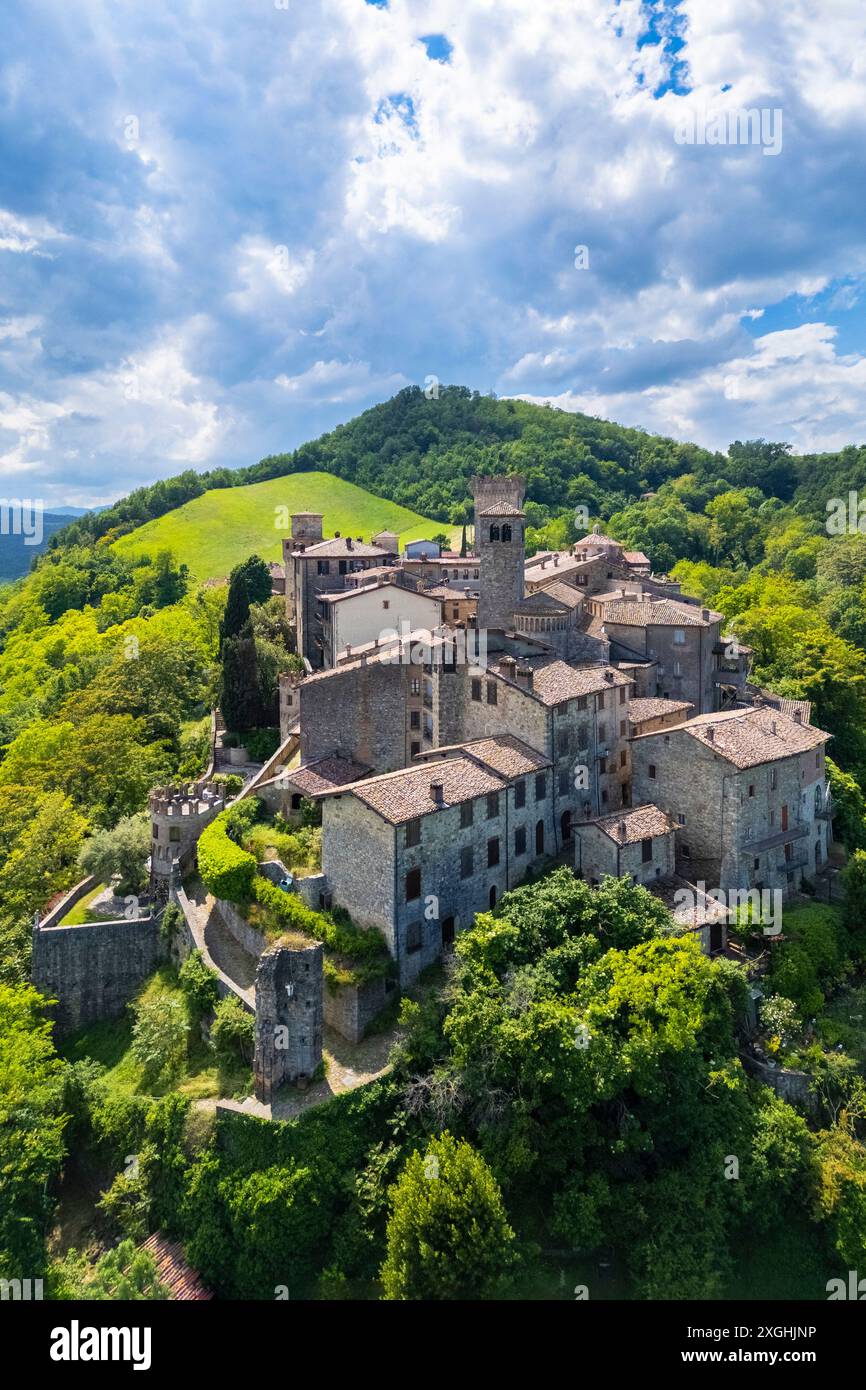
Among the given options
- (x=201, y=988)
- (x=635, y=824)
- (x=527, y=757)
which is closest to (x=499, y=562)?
(x=527, y=757)

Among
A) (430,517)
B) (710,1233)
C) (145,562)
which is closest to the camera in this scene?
(710,1233)

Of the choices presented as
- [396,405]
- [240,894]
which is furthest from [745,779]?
[396,405]

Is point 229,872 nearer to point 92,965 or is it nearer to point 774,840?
point 92,965

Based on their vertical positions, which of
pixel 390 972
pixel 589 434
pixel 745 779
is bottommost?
pixel 390 972

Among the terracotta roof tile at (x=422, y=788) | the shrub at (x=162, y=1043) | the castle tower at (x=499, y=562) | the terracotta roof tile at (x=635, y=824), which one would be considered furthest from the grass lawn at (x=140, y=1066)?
the castle tower at (x=499, y=562)

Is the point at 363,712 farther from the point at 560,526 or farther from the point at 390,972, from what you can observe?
Answer: the point at 560,526

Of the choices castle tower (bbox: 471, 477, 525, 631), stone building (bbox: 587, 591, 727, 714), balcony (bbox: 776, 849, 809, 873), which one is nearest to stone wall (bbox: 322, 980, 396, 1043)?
balcony (bbox: 776, 849, 809, 873)
